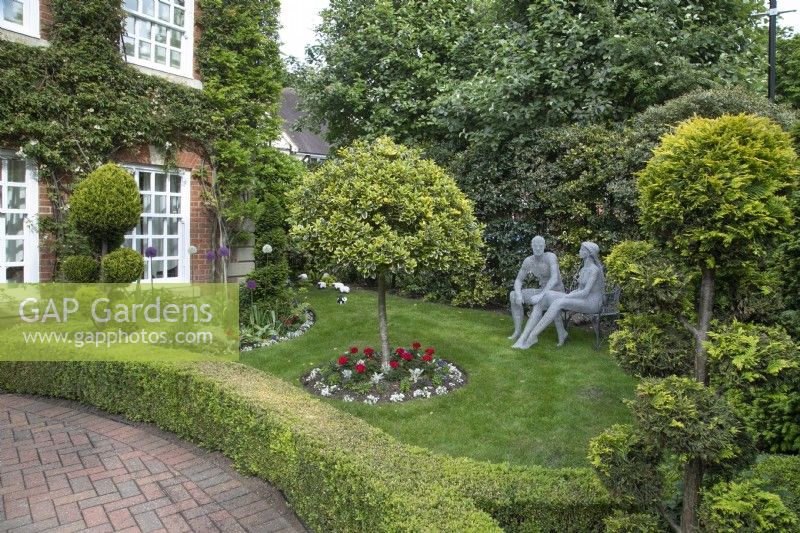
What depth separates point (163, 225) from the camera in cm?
989

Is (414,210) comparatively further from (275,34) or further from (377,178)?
(275,34)

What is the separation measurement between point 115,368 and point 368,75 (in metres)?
11.9

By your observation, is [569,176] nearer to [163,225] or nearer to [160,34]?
[163,225]

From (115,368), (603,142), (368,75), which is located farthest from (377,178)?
(368,75)

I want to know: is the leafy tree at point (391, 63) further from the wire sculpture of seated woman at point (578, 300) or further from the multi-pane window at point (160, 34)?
the wire sculpture of seated woman at point (578, 300)

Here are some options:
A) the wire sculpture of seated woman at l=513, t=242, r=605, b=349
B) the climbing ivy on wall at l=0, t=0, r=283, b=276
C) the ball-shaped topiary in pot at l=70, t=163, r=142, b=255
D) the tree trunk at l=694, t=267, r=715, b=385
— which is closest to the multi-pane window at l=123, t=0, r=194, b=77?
the climbing ivy on wall at l=0, t=0, r=283, b=276

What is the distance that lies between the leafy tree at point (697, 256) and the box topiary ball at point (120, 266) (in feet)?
20.6

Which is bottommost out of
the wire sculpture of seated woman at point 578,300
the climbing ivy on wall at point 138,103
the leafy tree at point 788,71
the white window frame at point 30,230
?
the wire sculpture of seated woman at point 578,300

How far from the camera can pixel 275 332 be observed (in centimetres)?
867

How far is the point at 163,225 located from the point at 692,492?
9213 millimetres

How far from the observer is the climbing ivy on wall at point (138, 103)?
8039 millimetres

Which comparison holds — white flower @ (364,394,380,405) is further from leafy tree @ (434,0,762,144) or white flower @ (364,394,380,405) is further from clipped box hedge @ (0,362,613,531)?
leafy tree @ (434,0,762,144)

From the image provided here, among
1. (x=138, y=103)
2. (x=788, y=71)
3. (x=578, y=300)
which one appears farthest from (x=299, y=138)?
(x=578, y=300)

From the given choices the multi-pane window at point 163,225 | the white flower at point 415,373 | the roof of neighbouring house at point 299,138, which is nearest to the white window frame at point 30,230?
the multi-pane window at point 163,225
